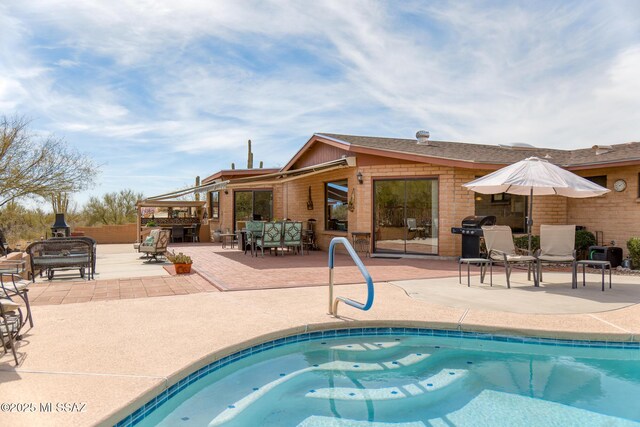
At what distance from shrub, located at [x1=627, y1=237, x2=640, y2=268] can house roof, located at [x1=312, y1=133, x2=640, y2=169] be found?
191cm

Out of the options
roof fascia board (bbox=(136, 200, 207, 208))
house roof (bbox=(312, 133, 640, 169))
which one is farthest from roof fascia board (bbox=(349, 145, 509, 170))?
roof fascia board (bbox=(136, 200, 207, 208))

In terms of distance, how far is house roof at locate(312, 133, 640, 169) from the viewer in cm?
1137

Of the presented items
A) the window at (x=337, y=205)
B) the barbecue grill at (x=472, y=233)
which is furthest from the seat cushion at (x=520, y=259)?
the window at (x=337, y=205)

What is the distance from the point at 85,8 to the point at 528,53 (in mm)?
11008

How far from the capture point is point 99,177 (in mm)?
18625

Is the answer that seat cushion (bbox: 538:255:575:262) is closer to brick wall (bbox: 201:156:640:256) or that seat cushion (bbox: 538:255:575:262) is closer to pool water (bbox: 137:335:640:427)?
pool water (bbox: 137:335:640:427)

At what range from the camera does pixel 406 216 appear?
12.7 m

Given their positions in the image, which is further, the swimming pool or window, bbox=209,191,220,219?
window, bbox=209,191,220,219

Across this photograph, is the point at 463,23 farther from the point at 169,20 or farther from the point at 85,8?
the point at 85,8

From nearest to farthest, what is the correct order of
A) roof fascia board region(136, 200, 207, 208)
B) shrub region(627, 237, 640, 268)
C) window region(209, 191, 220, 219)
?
1. shrub region(627, 237, 640, 268)
2. roof fascia board region(136, 200, 207, 208)
3. window region(209, 191, 220, 219)

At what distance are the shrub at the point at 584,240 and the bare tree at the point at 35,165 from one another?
57.8ft

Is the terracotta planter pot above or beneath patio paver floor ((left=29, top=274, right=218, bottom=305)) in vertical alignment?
above

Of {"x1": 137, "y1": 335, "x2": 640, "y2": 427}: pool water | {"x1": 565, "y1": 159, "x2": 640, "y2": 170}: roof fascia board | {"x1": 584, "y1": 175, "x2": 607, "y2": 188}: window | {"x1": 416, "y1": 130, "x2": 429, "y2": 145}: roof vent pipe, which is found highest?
{"x1": 416, "y1": 130, "x2": 429, "y2": 145}: roof vent pipe

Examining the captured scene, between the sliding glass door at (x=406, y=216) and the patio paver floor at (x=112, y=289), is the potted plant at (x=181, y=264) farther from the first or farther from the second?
the sliding glass door at (x=406, y=216)
